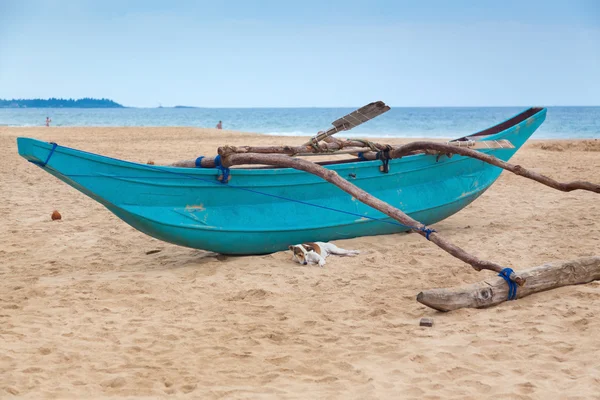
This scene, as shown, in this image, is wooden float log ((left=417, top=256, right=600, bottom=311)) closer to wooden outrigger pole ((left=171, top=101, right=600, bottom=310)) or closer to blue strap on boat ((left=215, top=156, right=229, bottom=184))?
wooden outrigger pole ((left=171, top=101, right=600, bottom=310))

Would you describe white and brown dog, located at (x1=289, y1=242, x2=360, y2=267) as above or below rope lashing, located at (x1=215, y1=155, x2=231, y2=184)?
below

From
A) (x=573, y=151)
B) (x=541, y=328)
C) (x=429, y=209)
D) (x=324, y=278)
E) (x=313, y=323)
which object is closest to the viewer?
(x=541, y=328)

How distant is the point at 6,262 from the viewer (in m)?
6.07

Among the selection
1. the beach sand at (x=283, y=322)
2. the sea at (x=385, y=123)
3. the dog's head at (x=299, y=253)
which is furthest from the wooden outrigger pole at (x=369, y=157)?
the sea at (x=385, y=123)

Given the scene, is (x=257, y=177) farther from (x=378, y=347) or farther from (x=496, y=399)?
(x=496, y=399)

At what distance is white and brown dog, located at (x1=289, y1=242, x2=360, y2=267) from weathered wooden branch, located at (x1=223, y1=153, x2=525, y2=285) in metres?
0.75

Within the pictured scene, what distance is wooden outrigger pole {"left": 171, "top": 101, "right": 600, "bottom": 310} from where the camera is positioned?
194 inches

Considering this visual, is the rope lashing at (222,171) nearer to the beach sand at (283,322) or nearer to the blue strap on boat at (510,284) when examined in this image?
the beach sand at (283,322)

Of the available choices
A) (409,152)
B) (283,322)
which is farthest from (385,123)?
(283,322)

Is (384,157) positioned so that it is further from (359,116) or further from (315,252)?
(315,252)

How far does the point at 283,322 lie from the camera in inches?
174

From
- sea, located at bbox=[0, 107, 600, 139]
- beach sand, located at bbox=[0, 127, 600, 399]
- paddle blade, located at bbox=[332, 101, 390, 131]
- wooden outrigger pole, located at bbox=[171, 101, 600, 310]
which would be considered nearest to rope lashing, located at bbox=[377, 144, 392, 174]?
wooden outrigger pole, located at bbox=[171, 101, 600, 310]

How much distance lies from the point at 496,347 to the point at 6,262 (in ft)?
14.7

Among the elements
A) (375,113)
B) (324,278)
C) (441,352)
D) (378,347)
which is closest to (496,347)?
(441,352)
